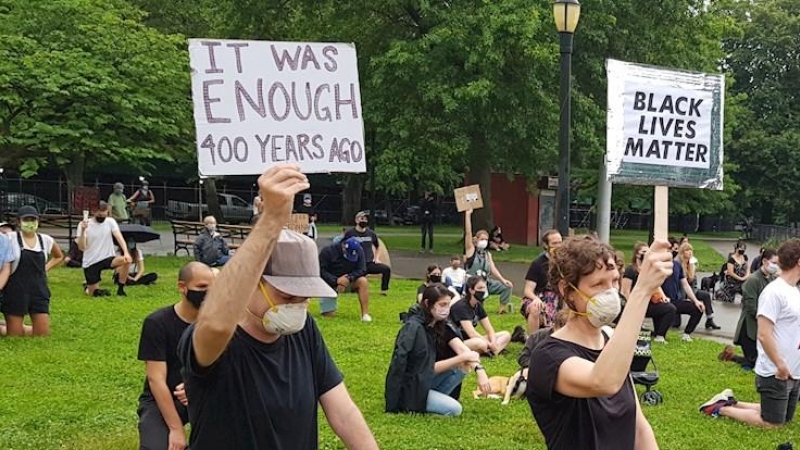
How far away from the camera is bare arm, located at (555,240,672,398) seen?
9.68 feet

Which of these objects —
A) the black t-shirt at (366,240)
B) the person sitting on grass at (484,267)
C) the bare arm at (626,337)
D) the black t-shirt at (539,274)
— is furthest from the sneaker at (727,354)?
the bare arm at (626,337)

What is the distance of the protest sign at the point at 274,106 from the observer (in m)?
4.48

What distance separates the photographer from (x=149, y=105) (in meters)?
19.4

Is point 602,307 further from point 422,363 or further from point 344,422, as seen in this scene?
point 422,363

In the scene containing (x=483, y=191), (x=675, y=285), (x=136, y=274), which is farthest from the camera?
(x=483, y=191)

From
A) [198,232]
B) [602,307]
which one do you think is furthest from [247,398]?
[198,232]

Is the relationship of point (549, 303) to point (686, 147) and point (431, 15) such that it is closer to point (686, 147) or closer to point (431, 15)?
point (686, 147)

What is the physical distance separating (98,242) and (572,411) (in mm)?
12656

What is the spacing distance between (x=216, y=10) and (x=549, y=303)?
907 inches

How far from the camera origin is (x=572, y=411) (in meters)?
3.27

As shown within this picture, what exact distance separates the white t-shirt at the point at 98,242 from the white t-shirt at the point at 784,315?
1094 centimetres

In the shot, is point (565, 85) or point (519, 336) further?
point (519, 336)

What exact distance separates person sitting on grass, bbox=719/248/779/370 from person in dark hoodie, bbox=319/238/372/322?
552 centimetres

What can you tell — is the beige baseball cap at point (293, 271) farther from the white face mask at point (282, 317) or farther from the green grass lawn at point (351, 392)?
the green grass lawn at point (351, 392)
